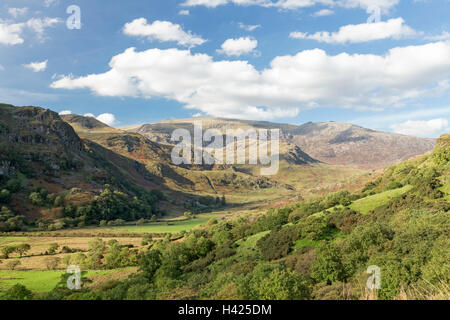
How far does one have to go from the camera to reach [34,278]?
172 ft

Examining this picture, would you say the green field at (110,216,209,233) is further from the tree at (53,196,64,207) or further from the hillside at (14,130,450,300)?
the hillside at (14,130,450,300)

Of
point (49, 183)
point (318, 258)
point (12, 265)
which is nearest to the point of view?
point (318, 258)

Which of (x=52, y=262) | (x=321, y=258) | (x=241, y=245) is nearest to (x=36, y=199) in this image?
(x=52, y=262)

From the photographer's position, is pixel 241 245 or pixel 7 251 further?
pixel 7 251

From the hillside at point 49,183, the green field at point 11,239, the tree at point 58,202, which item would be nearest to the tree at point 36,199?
the hillside at point 49,183

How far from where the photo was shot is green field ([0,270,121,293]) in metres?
46.1

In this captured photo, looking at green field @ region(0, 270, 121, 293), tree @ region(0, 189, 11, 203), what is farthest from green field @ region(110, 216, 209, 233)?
green field @ region(0, 270, 121, 293)

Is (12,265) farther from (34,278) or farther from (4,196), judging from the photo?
(4,196)

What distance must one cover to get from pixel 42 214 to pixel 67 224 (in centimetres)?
1487

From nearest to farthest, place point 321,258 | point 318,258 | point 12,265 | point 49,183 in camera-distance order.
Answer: point 321,258, point 318,258, point 12,265, point 49,183

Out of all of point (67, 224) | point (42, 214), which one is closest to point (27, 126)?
point (42, 214)
